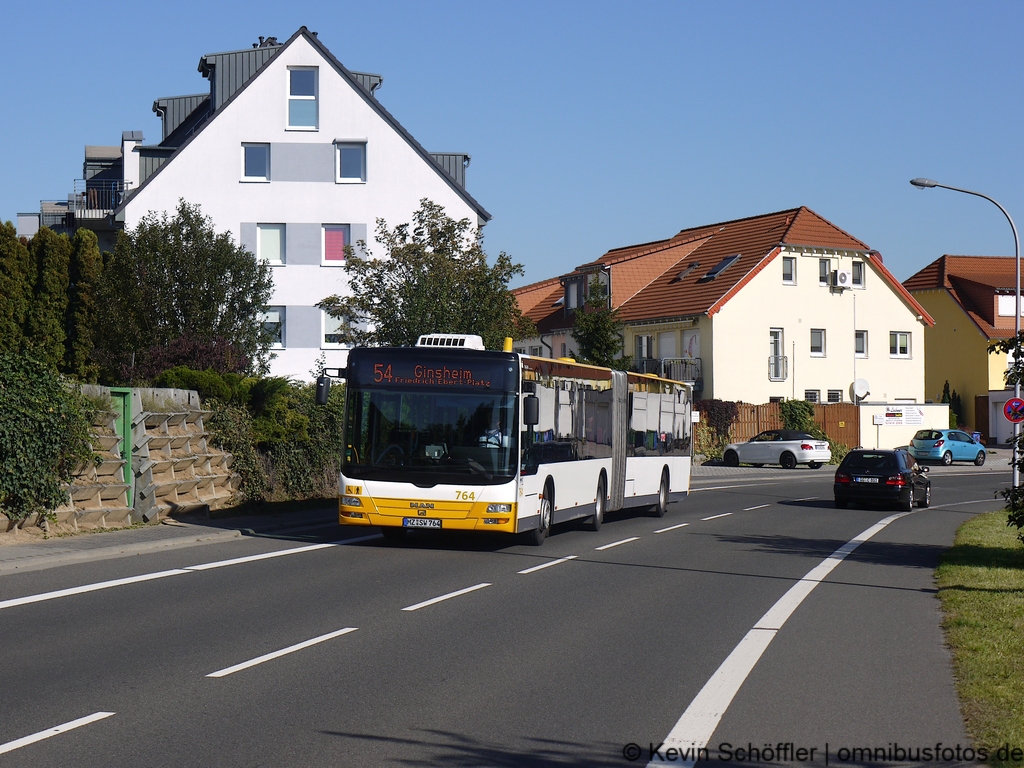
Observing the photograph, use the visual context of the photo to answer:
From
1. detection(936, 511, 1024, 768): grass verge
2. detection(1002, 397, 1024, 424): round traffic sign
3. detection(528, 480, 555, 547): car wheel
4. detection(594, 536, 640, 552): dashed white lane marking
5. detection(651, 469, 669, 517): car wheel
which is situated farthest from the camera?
detection(1002, 397, 1024, 424): round traffic sign

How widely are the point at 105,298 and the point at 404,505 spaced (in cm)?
2008

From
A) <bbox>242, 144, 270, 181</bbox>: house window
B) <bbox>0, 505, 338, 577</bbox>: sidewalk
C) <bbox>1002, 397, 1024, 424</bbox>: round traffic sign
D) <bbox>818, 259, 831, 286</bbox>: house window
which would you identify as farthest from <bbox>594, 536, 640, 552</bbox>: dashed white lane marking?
<bbox>818, 259, 831, 286</bbox>: house window

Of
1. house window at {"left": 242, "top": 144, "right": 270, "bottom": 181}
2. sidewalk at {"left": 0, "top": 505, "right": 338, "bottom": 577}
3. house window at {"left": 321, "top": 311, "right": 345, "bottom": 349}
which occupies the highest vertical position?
house window at {"left": 242, "top": 144, "right": 270, "bottom": 181}

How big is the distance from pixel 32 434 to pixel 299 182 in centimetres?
3066

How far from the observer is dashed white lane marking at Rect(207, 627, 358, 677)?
8613 mm

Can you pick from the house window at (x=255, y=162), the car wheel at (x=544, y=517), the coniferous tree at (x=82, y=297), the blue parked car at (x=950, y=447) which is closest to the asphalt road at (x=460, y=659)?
the car wheel at (x=544, y=517)

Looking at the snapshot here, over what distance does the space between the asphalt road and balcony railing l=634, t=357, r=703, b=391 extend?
1616 inches

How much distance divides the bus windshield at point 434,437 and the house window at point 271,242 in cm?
2992

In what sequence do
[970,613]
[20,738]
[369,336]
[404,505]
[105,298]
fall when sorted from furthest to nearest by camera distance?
[105,298], [369,336], [404,505], [970,613], [20,738]

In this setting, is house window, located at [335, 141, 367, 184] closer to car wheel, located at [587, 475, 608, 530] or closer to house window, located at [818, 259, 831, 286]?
house window, located at [818, 259, 831, 286]

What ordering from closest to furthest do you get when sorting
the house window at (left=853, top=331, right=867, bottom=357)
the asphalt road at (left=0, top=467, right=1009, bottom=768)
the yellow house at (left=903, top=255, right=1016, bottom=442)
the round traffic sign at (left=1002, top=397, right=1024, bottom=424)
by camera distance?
the asphalt road at (left=0, top=467, right=1009, bottom=768)
the round traffic sign at (left=1002, top=397, right=1024, bottom=424)
the house window at (left=853, top=331, right=867, bottom=357)
the yellow house at (left=903, top=255, right=1016, bottom=442)

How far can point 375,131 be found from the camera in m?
46.5

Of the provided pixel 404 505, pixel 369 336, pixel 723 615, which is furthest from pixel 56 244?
pixel 723 615

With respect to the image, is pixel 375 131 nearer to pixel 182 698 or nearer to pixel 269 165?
pixel 269 165
